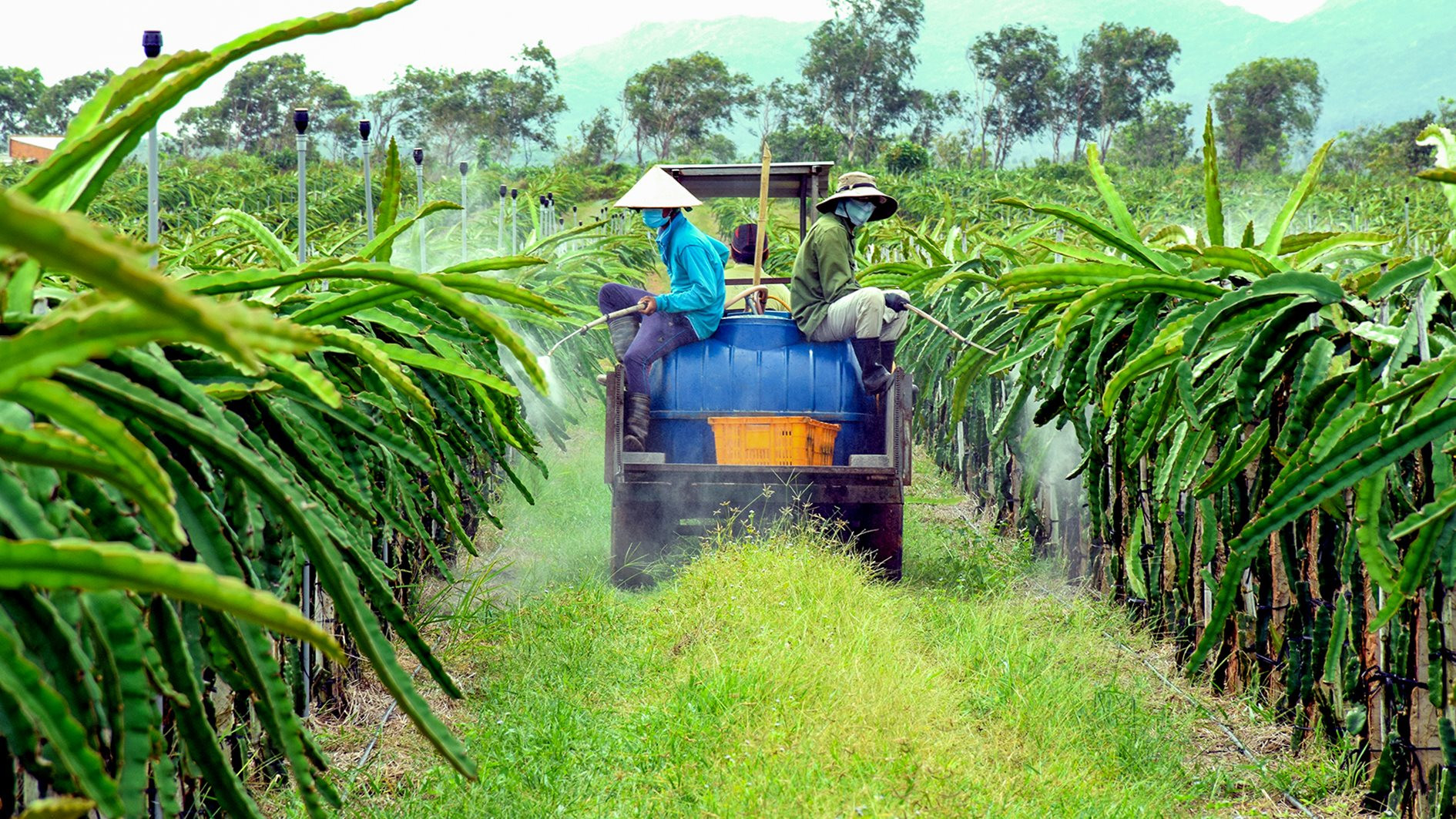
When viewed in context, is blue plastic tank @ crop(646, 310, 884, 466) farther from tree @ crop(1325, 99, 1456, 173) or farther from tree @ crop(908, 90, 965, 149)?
tree @ crop(908, 90, 965, 149)

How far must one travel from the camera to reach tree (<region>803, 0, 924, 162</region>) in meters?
87.4

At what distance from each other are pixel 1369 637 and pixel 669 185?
4307 millimetres

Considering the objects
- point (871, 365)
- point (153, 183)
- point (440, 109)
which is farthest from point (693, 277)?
point (440, 109)

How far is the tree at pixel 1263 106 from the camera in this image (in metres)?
85.9

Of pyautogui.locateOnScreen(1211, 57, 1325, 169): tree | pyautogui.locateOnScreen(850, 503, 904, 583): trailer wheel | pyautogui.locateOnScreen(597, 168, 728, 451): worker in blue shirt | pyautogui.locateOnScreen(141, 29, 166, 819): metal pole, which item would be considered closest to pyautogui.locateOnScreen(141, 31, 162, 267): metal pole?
pyautogui.locateOnScreen(141, 29, 166, 819): metal pole

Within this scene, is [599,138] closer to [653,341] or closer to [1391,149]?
[1391,149]

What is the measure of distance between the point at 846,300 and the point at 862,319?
0.14 metres

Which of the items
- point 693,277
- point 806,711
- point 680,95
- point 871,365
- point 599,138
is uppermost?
point 680,95

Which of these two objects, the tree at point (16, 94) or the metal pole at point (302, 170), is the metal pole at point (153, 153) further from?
the tree at point (16, 94)

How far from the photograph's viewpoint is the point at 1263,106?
3440 inches

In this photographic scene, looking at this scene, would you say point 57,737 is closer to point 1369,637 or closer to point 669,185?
point 1369,637

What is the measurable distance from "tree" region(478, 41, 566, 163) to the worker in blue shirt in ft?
236

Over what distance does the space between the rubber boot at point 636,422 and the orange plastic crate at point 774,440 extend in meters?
0.37

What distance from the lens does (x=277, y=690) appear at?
2082mm
